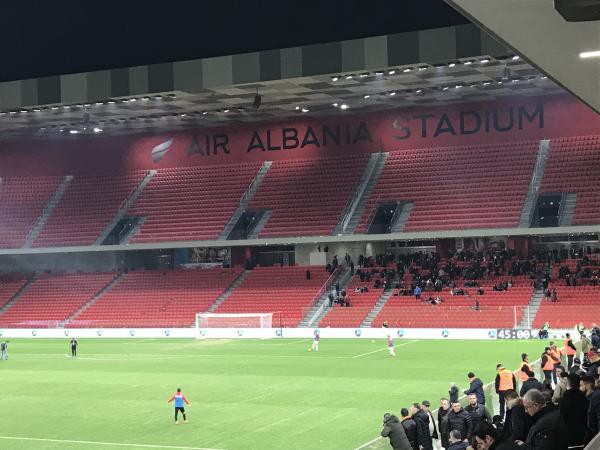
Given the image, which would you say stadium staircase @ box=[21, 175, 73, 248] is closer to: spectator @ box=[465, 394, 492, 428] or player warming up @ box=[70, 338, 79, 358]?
player warming up @ box=[70, 338, 79, 358]

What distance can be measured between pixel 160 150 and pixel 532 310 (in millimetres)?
30779

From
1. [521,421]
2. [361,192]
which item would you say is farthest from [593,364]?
[361,192]

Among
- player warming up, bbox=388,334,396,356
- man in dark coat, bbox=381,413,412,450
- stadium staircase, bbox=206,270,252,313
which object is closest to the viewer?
man in dark coat, bbox=381,413,412,450

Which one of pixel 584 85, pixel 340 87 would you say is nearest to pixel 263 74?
pixel 340 87

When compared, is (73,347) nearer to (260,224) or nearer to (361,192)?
(260,224)

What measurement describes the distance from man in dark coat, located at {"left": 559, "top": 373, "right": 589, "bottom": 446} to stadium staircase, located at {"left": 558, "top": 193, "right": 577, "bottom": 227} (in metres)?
40.6

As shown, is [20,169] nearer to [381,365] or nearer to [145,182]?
[145,182]

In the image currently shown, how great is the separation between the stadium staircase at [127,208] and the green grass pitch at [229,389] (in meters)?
13.6

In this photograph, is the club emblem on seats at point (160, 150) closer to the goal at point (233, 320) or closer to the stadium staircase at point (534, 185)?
the goal at point (233, 320)

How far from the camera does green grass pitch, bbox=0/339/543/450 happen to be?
2367cm

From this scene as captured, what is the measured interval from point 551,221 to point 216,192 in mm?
23215

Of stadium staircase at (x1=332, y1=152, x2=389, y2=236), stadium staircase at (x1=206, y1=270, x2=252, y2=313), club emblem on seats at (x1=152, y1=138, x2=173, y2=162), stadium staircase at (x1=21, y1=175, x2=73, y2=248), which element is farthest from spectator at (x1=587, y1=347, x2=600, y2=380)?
stadium staircase at (x1=21, y1=175, x2=73, y2=248)

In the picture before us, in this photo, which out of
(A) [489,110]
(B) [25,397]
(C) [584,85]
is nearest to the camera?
(C) [584,85]

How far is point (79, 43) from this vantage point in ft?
166
